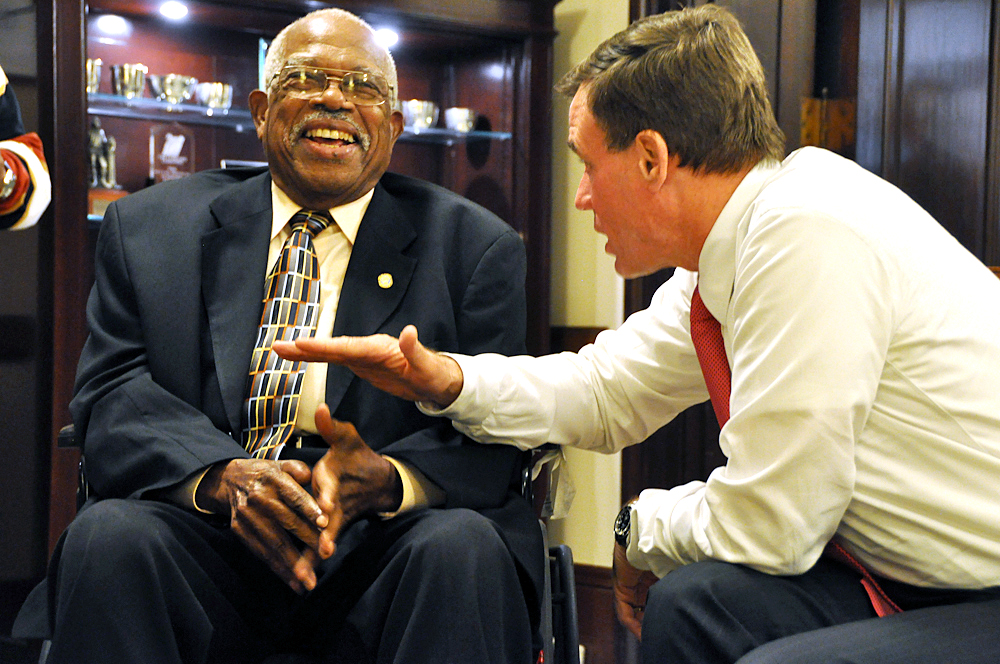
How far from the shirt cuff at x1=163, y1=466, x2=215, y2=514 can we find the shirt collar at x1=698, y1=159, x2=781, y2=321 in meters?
0.87

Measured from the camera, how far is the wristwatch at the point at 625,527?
1.49m

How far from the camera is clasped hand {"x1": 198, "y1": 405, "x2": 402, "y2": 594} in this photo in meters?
1.49

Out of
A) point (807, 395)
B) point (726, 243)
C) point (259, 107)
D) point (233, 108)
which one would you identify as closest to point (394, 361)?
point (726, 243)

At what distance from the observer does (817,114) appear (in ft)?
8.82

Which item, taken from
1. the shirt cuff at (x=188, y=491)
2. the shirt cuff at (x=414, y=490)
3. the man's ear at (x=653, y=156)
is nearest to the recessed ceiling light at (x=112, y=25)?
the shirt cuff at (x=188, y=491)

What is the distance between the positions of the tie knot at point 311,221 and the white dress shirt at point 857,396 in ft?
2.95

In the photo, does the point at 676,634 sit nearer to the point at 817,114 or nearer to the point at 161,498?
the point at 161,498

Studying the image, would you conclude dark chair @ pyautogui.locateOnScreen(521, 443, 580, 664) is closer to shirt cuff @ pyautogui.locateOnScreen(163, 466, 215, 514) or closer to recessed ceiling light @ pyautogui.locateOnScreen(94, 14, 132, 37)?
shirt cuff @ pyautogui.locateOnScreen(163, 466, 215, 514)

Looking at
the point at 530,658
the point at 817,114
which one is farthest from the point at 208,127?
the point at 530,658

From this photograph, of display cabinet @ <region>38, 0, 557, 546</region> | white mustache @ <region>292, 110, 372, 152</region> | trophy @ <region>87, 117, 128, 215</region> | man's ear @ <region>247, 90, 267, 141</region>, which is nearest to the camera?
white mustache @ <region>292, 110, 372, 152</region>

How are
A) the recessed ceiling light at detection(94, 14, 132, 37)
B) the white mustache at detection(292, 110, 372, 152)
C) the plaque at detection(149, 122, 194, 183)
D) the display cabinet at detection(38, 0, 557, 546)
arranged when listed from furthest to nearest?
the plaque at detection(149, 122, 194, 183)
the recessed ceiling light at detection(94, 14, 132, 37)
the display cabinet at detection(38, 0, 557, 546)
the white mustache at detection(292, 110, 372, 152)

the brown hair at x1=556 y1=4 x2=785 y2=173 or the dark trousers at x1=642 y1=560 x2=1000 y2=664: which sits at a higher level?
the brown hair at x1=556 y1=4 x2=785 y2=173

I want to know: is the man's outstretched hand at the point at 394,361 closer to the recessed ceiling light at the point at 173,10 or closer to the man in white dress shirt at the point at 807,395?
the man in white dress shirt at the point at 807,395

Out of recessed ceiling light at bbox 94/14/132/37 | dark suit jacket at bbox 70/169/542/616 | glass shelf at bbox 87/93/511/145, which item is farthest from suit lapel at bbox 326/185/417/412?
recessed ceiling light at bbox 94/14/132/37
